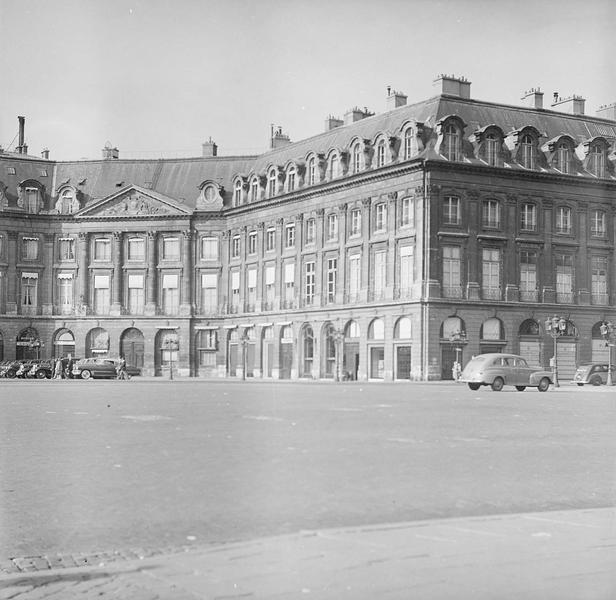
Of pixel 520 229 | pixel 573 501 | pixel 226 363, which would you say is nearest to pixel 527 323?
pixel 520 229

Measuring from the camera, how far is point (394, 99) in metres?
73.2

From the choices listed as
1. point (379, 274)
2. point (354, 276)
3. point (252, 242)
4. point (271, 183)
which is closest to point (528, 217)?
point (379, 274)

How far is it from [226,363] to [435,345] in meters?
25.1

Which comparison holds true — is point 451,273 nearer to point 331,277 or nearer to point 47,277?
point 331,277

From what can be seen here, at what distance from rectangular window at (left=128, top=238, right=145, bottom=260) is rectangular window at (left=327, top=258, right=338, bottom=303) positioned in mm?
20421

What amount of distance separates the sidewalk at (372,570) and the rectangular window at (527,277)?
5885cm

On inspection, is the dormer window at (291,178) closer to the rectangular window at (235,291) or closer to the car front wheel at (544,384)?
the rectangular window at (235,291)

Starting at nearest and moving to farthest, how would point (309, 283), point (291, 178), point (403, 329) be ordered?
point (403, 329), point (309, 283), point (291, 178)

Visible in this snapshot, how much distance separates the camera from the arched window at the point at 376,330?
2672 inches

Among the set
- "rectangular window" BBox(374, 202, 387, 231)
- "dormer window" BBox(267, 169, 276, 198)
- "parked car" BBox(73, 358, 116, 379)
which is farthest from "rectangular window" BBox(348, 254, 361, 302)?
"parked car" BBox(73, 358, 116, 379)

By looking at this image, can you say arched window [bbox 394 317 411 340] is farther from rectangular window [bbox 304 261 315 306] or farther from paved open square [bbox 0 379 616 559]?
paved open square [bbox 0 379 616 559]

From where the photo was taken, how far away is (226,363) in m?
85.2

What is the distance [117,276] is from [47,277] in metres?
5.90

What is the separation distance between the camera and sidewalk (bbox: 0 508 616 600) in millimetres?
7637
